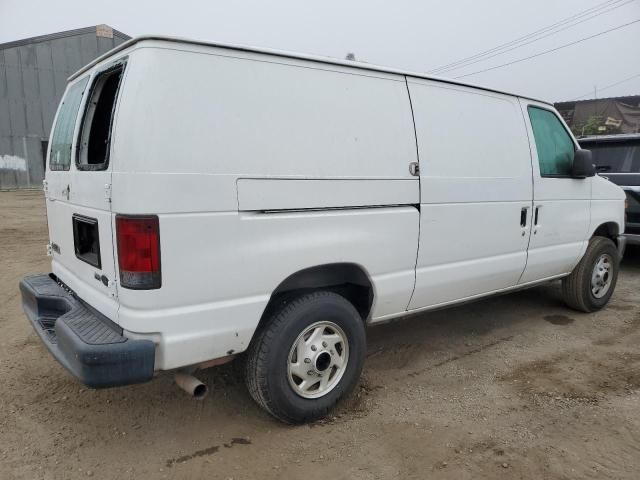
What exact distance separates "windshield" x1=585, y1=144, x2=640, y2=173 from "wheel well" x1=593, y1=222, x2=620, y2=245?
2460 mm

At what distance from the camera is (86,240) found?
2969 millimetres

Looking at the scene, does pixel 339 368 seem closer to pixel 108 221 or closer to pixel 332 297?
pixel 332 297

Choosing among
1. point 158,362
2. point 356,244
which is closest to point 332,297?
point 356,244

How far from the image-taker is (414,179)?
332 centimetres

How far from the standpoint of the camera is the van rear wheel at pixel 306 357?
2818 millimetres

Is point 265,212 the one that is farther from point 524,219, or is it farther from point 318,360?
point 524,219

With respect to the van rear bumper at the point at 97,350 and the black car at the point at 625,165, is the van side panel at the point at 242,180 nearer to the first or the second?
the van rear bumper at the point at 97,350

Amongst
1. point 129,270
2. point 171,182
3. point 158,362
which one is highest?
point 171,182

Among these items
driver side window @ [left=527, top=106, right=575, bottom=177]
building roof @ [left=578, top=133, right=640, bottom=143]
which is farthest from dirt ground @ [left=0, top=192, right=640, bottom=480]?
building roof @ [left=578, top=133, right=640, bottom=143]

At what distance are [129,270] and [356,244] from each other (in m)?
1.32

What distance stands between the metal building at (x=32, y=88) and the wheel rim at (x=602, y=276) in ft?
70.1

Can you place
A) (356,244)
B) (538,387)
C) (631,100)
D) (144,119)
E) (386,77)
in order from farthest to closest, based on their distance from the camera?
(631,100) → (538,387) → (386,77) → (356,244) → (144,119)

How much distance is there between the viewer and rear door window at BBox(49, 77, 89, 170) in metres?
3.23

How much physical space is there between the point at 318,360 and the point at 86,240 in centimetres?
156
